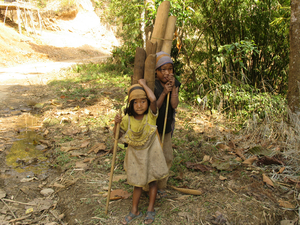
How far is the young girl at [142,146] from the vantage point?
2.42 metres

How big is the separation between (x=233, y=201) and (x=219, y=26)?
4.46 m

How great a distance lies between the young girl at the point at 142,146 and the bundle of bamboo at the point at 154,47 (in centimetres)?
12

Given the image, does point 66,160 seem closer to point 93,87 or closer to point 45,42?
point 93,87

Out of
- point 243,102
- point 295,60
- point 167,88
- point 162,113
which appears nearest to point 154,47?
point 167,88

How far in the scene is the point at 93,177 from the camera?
11.0ft

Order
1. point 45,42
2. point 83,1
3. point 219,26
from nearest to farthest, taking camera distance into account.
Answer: point 219,26
point 45,42
point 83,1

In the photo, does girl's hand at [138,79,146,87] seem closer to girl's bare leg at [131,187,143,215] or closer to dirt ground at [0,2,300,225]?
girl's bare leg at [131,187,143,215]

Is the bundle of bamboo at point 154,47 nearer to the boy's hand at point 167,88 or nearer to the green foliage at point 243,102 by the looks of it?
the boy's hand at point 167,88

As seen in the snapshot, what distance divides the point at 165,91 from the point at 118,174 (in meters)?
1.52

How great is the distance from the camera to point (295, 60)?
4.12 meters

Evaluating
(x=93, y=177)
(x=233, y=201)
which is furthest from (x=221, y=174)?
(x=93, y=177)

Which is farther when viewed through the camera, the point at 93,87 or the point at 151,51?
the point at 93,87

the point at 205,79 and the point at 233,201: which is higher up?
the point at 205,79

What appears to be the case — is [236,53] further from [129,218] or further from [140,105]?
[129,218]
